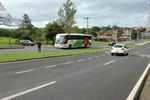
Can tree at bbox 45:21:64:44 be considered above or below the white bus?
above

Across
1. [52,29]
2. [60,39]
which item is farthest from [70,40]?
[52,29]

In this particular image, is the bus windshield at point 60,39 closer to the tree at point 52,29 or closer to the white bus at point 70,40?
the white bus at point 70,40

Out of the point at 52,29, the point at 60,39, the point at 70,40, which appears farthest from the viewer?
the point at 52,29

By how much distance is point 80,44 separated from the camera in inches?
2410

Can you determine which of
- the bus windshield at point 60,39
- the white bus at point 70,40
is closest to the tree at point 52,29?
the white bus at point 70,40

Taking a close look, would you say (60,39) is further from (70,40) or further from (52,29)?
(52,29)

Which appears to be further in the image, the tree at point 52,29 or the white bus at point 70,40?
the tree at point 52,29

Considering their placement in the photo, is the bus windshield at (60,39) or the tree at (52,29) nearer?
the bus windshield at (60,39)

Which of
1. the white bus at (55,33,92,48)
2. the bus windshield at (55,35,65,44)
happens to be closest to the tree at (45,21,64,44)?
the white bus at (55,33,92,48)

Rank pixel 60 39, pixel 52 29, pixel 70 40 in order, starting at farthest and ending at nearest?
1. pixel 52 29
2. pixel 70 40
3. pixel 60 39

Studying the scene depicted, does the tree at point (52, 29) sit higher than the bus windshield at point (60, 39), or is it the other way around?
the tree at point (52, 29)

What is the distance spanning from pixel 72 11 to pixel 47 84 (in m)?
70.9

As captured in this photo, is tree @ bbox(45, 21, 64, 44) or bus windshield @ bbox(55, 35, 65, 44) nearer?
bus windshield @ bbox(55, 35, 65, 44)

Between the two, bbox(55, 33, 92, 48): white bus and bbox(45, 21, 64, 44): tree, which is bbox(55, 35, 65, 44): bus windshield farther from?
bbox(45, 21, 64, 44): tree
